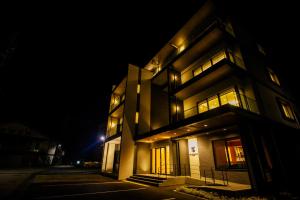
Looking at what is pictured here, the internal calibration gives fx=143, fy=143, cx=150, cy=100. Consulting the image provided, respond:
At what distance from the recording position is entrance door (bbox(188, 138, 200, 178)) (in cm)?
1013

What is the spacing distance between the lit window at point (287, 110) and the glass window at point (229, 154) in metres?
6.19

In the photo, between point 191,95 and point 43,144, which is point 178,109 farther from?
point 43,144

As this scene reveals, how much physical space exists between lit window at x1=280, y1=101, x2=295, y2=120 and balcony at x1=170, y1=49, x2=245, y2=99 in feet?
17.5

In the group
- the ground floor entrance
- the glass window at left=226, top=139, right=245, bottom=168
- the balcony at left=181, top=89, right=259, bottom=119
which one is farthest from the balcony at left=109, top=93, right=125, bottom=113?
the glass window at left=226, top=139, right=245, bottom=168

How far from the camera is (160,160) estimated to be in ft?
42.7

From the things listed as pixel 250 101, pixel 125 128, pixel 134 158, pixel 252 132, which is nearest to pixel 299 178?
pixel 252 132

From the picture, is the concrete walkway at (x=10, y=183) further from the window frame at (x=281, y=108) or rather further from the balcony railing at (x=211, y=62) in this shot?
the window frame at (x=281, y=108)

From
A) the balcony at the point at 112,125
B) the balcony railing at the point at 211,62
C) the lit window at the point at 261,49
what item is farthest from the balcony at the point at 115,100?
the lit window at the point at 261,49

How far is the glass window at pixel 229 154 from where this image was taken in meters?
8.41

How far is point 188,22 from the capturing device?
43.5 feet

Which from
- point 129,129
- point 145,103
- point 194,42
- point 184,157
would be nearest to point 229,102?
point 184,157

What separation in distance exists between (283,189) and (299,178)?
2.13 meters

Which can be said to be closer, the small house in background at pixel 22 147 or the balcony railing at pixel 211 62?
the balcony railing at pixel 211 62

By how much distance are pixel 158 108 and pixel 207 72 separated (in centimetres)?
686
